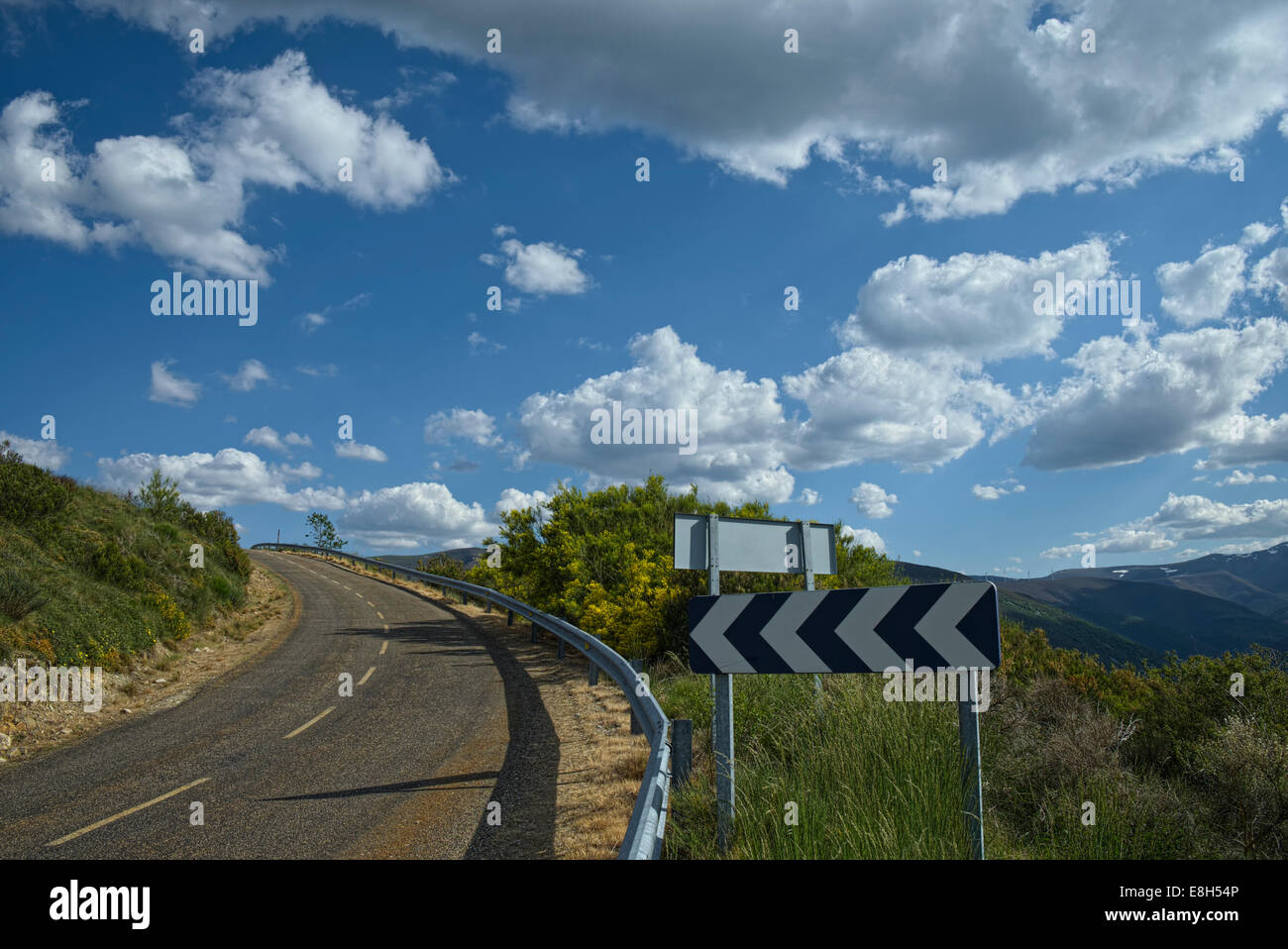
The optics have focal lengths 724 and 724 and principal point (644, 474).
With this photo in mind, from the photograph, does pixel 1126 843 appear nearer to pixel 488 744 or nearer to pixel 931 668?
pixel 931 668

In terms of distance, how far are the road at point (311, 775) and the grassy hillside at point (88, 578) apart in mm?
2436

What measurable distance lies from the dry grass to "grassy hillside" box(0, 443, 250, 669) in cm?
785

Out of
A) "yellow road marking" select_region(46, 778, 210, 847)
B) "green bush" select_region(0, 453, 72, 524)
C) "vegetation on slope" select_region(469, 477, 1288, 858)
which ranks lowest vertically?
"yellow road marking" select_region(46, 778, 210, 847)

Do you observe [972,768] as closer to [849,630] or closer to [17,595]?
[849,630]

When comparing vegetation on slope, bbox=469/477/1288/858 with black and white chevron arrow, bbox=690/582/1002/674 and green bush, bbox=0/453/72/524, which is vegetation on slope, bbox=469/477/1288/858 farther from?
green bush, bbox=0/453/72/524

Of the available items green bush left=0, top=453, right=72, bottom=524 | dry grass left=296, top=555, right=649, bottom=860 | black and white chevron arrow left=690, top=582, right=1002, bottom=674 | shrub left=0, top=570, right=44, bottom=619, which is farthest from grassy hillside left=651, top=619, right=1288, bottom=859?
green bush left=0, top=453, right=72, bottom=524

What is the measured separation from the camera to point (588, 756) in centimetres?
843

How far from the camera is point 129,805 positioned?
7.21 m

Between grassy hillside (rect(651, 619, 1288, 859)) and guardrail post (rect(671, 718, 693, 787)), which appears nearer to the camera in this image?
grassy hillside (rect(651, 619, 1288, 859))

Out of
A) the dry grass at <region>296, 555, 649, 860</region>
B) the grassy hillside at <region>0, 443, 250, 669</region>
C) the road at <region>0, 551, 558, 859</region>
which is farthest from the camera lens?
the grassy hillside at <region>0, 443, 250, 669</region>

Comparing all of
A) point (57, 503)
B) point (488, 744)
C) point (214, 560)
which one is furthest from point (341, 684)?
point (214, 560)

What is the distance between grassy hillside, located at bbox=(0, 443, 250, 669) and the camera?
1266 cm
